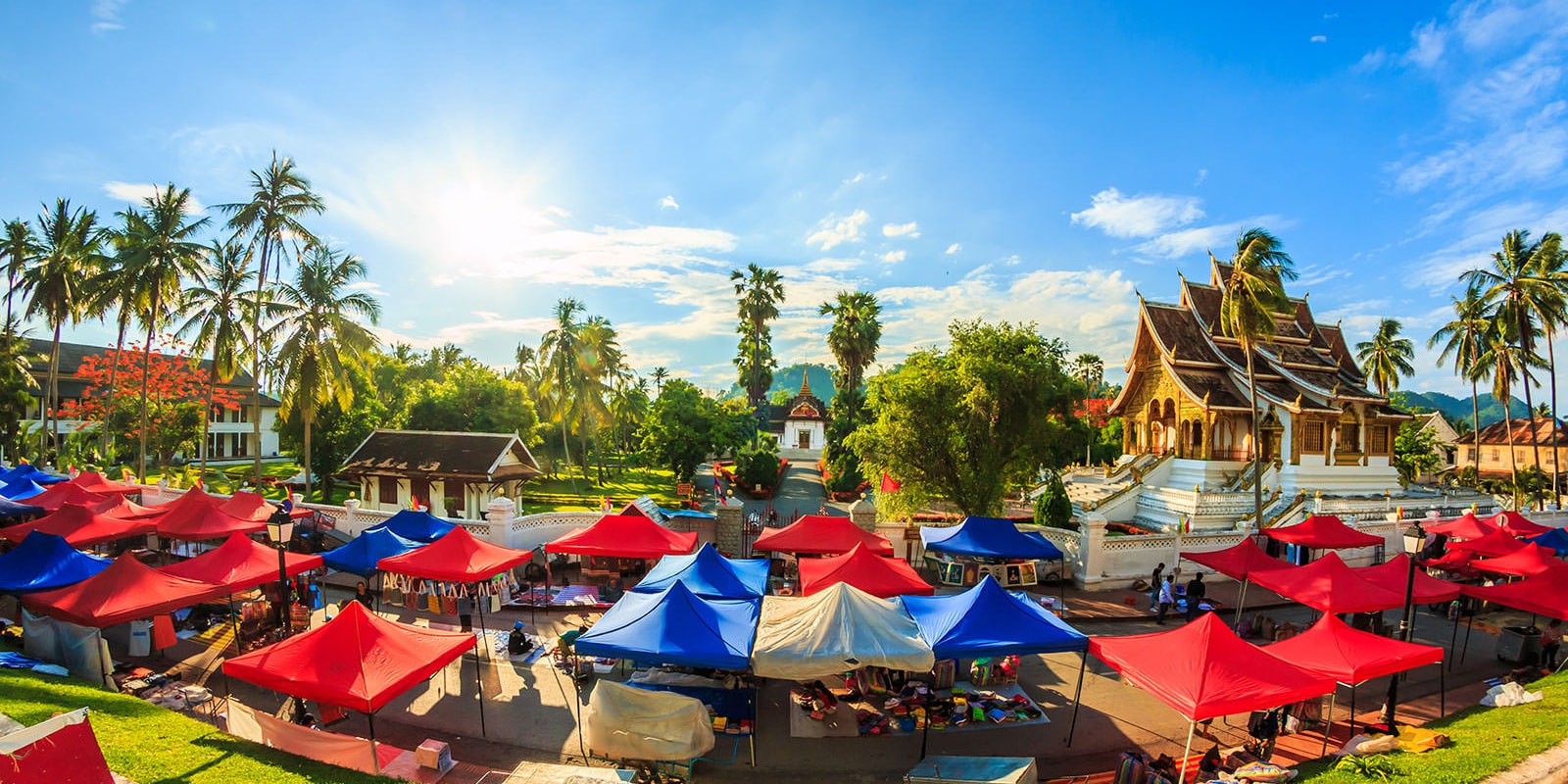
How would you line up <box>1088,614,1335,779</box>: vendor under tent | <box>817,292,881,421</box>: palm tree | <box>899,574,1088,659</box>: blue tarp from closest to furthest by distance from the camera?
<box>1088,614,1335,779</box>: vendor under tent, <box>899,574,1088,659</box>: blue tarp, <box>817,292,881,421</box>: palm tree

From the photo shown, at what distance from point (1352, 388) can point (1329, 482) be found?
5534 mm

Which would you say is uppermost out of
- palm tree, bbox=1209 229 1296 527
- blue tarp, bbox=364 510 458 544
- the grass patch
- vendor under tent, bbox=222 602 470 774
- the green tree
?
palm tree, bbox=1209 229 1296 527

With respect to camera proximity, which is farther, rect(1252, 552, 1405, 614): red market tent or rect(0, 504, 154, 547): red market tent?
rect(0, 504, 154, 547): red market tent

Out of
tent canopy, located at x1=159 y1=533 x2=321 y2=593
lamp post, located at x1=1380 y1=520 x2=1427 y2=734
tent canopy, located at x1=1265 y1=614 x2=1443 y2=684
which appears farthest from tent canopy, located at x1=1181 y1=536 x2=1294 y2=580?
tent canopy, located at x1=159 y1=533 x2=321 y2=593

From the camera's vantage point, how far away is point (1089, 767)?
9820 mm

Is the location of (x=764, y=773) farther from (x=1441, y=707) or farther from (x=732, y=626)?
(x=1441, y=707)

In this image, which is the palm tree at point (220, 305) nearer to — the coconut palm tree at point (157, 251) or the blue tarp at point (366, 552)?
the coconut palm tree at point (157, 251)

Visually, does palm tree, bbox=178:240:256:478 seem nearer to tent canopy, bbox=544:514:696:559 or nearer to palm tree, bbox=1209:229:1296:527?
tent canopy, bbox=544:514:696:559

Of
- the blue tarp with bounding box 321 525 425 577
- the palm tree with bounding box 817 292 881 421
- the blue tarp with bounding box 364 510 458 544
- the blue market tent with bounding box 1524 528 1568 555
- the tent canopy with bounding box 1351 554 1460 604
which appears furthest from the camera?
the palm tree with bounding box 817 292 881 421

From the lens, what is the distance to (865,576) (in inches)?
545

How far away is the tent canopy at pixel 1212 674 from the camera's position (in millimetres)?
8609

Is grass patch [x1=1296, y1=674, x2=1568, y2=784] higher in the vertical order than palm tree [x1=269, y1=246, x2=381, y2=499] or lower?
lower

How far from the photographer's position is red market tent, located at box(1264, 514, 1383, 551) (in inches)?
773

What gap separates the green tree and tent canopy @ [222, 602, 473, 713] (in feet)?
50.6
